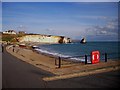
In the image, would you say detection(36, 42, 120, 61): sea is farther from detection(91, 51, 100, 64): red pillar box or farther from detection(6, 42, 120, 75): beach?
detection(6, 42, 120, 75): beach

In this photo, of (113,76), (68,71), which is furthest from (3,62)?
(113,76)

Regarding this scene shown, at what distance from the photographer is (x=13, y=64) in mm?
8203

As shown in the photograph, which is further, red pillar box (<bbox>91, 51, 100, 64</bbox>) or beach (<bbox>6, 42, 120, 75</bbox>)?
red pillar box (<bbox>91, 51, 100, 64</bbox>)

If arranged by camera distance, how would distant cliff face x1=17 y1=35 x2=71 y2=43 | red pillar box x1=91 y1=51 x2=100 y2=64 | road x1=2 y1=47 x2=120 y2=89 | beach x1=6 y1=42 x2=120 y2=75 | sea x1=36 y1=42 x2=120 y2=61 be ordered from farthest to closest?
sea x1=36 y1=42 x2=120 y2=61
red pillar box x1=91 y1=51 x2=100 y2=64
distant cliff face x1=17 y1=35 x2=71 y2=43
beach x1=6 y1=42 x2=120 y2=75
road x1=2 y1=47 x2=120 y2=89

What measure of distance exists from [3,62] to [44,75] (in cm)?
223

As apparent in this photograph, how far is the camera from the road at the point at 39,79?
20.0ft

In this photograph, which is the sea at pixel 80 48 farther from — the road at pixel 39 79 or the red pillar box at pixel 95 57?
the road at pixel 39 79

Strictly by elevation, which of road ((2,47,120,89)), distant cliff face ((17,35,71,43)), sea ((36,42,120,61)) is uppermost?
distant cliff face ((17,35,71,43))

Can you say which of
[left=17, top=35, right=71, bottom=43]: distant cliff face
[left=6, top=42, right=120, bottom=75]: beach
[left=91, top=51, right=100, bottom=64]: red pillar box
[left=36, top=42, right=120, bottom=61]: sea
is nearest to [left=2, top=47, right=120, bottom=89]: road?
[left=6, top=42, right=120, bottom=75]: beach

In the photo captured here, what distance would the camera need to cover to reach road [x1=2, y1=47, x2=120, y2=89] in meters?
6.09

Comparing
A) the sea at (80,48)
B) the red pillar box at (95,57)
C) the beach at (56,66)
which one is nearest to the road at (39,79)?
the beach at (56,66)

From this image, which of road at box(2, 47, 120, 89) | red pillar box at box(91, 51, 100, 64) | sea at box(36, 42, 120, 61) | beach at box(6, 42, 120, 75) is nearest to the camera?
road at box(2, 47, 120, 89)

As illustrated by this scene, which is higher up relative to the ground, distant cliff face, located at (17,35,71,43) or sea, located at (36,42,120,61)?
distant cliff face, located at (17,35,71,43)

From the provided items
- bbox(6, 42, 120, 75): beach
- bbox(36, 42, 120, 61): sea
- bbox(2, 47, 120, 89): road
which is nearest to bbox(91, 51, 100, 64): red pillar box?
bbox(36, 42, 120, 61): sea
